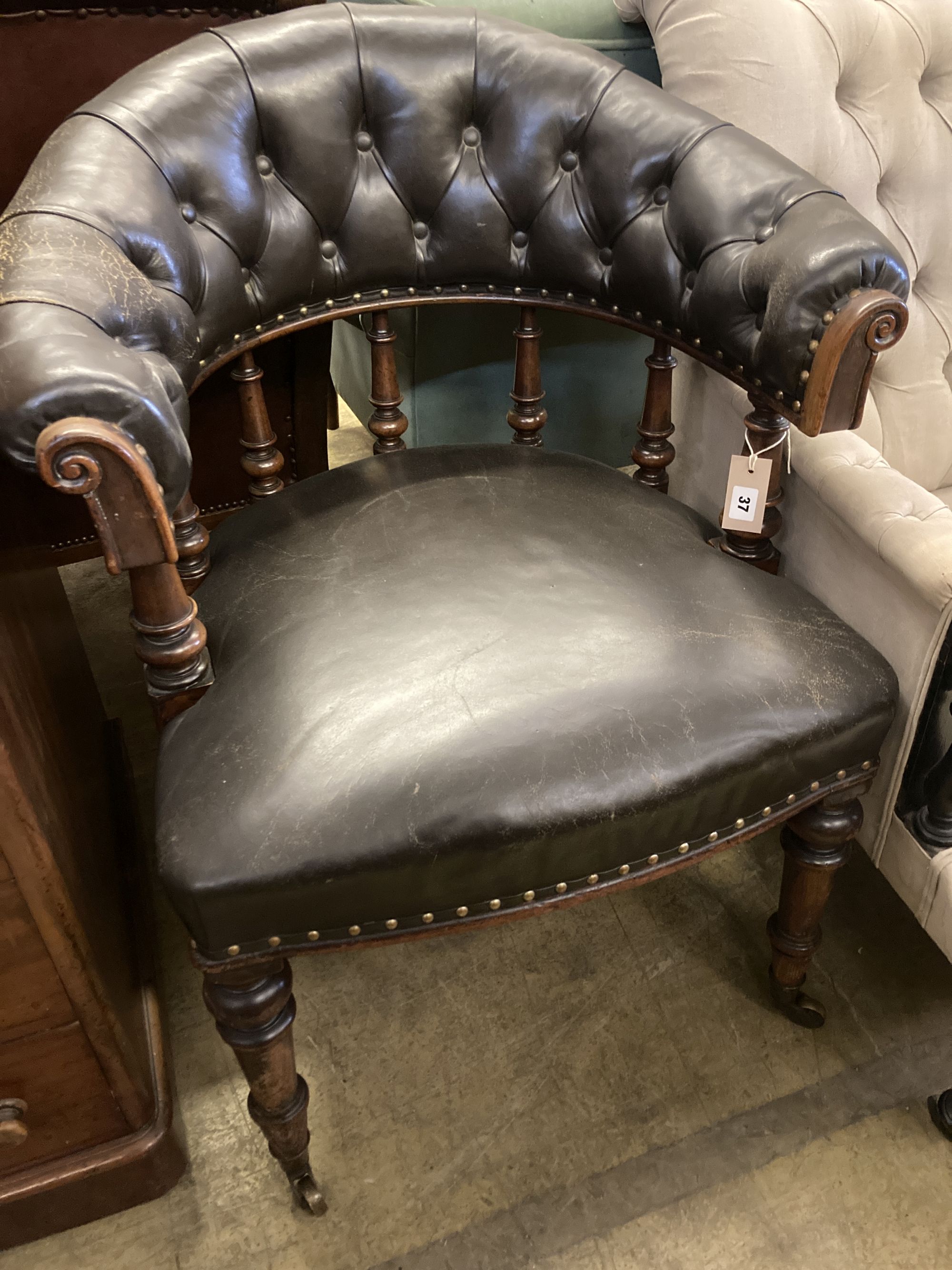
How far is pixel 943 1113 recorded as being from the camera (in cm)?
100

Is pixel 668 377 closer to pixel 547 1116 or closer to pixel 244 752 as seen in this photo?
pixel 244 752

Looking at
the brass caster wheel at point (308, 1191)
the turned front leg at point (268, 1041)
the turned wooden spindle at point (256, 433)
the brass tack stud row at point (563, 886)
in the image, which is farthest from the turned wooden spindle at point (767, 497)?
the brass caster wheel at point (308, 1191)

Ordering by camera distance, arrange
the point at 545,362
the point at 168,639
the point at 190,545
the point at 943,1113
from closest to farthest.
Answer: the point at 168,639
the point at 190,545
the point at 943,1113
the point at 545,362

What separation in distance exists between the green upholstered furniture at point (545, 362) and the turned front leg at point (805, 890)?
731 mm

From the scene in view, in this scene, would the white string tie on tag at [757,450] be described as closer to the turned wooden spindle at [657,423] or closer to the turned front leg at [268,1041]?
the turned wooden spindle at [657,423]

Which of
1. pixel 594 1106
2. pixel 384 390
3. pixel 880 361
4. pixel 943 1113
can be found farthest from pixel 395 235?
pixel 943 1113

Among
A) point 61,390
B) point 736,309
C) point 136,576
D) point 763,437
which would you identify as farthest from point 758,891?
point 61,390

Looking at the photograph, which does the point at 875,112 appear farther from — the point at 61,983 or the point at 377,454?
the point at 61,983

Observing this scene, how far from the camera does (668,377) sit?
1064mm

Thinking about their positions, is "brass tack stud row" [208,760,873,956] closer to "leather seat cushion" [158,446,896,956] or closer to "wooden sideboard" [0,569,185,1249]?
"leather seat cushion" [158,446,896,956]

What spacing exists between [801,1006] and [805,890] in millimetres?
202

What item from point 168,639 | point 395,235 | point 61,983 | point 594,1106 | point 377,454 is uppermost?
point 395,235

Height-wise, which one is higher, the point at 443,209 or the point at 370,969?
the point at 443,209

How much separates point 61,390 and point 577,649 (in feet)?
1.40
